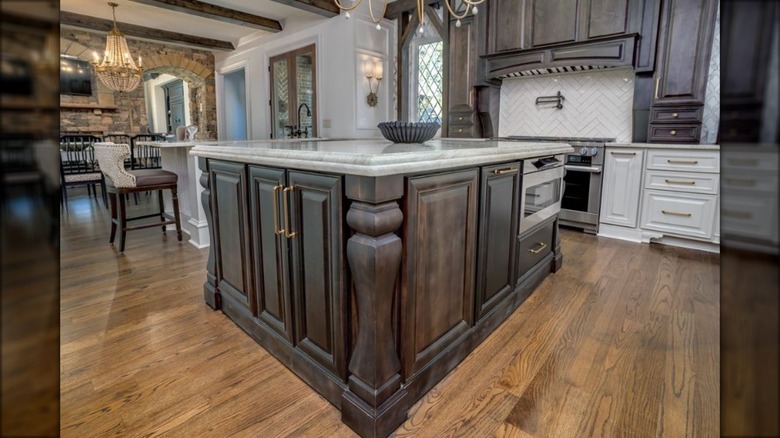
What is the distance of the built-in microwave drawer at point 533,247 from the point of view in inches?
85.1

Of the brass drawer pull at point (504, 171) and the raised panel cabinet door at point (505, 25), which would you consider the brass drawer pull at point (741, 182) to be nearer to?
the brass drawer pull at point (504, 171)

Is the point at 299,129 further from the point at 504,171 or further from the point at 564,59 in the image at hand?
the point at 504,171

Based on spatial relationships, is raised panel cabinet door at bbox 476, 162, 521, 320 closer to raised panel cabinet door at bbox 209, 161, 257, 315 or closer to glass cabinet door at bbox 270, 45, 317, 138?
raised panel cabinet door at bbox 209, 161, 257, 315

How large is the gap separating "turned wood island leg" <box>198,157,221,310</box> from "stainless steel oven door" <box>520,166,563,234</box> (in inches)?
62.5

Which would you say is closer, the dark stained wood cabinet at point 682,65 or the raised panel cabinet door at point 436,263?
the raised panel cabinet door at point 436,263

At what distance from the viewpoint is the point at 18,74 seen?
1.01 feet

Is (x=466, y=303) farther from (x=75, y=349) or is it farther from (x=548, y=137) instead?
(x=548, y=137)

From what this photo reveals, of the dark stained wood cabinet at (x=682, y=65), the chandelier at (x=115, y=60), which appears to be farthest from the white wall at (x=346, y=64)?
the dark stained wood cabinet at (x=682, y=65)

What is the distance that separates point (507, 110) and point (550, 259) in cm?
260

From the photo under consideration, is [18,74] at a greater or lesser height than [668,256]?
greater

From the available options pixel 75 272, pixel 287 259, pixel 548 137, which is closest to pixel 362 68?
pixel 548 137

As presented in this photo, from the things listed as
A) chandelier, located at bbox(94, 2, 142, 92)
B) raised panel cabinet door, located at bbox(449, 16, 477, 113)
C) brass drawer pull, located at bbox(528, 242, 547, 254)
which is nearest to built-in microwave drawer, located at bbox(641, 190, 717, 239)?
brass drawer pull, located at bbox(528, 242, 547, 254)

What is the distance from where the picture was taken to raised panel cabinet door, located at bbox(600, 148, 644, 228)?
348cm

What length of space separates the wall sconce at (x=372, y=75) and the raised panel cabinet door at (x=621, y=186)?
115 inches
